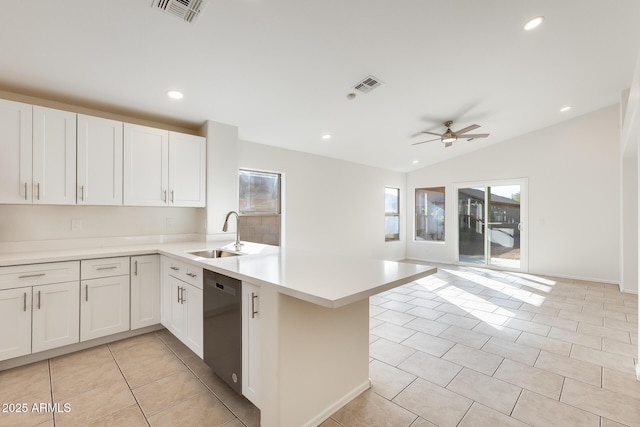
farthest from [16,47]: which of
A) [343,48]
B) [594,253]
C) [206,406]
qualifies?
[594,253]

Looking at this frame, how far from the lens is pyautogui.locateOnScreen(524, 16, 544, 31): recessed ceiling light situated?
2.44 metres

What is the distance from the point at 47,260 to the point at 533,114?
680 cm

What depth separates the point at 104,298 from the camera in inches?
103

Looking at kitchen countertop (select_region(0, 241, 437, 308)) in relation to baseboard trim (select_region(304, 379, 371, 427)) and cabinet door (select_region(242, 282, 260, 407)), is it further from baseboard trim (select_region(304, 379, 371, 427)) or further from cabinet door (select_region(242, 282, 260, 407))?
baseboard trim (select_region(304, 379, 371, 427))

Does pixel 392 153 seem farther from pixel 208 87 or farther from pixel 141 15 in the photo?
pixel 141 15

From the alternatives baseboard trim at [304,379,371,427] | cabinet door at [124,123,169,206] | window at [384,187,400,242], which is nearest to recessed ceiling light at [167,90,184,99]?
cabinet door at [124,123,169,206]

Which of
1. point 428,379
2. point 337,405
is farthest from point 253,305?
point 428,379

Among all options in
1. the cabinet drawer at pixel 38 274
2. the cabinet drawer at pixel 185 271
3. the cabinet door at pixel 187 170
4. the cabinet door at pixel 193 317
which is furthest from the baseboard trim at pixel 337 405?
the cabinet door at pixel 187 170

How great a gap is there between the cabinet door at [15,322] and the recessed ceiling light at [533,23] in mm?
4818

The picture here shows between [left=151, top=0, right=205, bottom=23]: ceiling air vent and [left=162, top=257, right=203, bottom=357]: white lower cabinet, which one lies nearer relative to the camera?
[left=151, top=0, right=205, bottom=23]: ceiling air vent

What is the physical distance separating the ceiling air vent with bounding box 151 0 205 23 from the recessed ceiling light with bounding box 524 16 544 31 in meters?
2.71

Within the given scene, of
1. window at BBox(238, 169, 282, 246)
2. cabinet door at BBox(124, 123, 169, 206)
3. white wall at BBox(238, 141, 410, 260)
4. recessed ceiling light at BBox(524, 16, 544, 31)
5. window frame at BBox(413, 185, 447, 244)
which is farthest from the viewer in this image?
window frame at BBox(413, 185, 447, 244)

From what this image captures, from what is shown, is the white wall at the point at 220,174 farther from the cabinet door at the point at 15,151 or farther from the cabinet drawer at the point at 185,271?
the cabinet door at the point at 15,151

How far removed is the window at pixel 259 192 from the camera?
4312 millimetres
